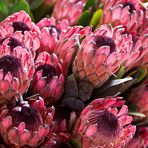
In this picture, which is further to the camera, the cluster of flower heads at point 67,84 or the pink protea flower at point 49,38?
the pink protea flower at point 49,38

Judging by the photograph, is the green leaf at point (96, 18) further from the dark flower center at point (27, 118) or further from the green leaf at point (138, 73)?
the dark flower center at point (27, 118)

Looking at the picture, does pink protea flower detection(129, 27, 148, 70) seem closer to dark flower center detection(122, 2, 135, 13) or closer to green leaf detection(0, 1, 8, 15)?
dark flower center detection(122, 2, 135, 13)

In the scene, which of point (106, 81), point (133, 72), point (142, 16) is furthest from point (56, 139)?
point (142, 16)

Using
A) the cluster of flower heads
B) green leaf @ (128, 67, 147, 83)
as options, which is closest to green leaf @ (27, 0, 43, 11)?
the cluster of flower heads

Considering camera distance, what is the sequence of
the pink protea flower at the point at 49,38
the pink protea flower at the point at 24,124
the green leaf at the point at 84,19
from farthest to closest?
1. the green leaf at the point at 84,19
2. the pink protea flower at the point at 49,38
3. the pink protea flower at the point at 24,124

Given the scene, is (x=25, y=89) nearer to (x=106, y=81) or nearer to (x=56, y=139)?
(x=56, y=139)

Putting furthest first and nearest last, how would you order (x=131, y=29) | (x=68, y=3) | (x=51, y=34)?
(x=68, y=3) < (x=131, y=29) < (x=51, y=34)

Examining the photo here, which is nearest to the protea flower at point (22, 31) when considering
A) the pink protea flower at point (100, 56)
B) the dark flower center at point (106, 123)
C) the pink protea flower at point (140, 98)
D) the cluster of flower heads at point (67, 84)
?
the cluster of flower heads at point (67, 84)
